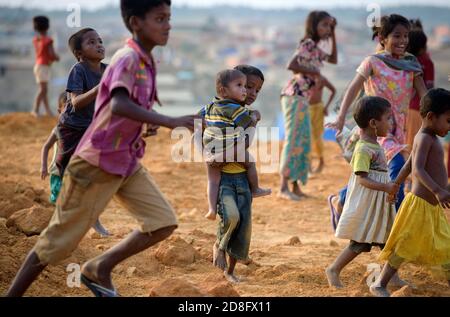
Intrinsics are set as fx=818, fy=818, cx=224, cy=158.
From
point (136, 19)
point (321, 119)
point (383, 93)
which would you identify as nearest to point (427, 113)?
point (383, 93)

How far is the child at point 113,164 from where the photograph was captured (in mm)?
4273

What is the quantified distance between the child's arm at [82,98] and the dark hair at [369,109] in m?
1.68

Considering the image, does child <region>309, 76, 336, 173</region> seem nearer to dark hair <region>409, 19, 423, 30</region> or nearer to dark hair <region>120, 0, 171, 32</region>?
dark hair <region>409, 19, 423, 30</region>

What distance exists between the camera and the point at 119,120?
427 cm

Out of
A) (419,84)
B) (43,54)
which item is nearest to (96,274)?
(419,84)

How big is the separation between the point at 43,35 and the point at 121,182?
9.17m

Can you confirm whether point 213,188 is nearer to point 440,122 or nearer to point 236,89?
point 236,89

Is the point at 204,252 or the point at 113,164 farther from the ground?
the point at 113,164

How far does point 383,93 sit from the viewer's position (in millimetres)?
6250

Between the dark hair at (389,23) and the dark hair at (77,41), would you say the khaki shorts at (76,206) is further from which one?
the dark hair at (389,23)

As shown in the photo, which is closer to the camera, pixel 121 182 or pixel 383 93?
pixel 121 182

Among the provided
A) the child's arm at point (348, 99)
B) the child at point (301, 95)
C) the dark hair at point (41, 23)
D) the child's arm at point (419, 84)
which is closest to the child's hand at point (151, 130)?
the child's arm at point (348, 99)

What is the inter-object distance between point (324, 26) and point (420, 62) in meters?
1.25

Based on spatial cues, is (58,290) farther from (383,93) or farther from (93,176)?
(383,93)
